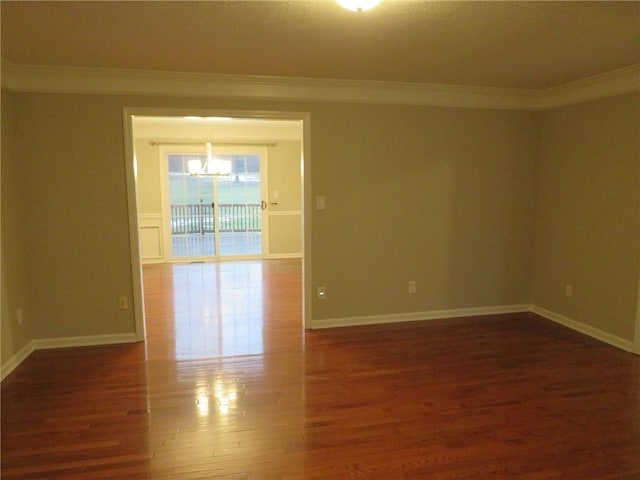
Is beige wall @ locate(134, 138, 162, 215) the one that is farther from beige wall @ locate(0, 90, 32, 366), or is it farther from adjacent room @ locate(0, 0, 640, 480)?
beige wall @ locate(0, 90, 32, 366)

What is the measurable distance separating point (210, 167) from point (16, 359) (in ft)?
14.5

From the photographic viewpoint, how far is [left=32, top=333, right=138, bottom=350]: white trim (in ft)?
11.8

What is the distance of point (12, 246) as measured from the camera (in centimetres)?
324

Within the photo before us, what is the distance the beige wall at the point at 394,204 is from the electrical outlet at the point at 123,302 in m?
0.04

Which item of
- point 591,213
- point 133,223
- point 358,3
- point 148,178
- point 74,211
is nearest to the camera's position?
point 358,3

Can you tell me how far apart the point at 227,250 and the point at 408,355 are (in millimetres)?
5309

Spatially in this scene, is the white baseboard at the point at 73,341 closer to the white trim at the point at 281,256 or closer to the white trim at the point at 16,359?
the white trim at the point at 16,359

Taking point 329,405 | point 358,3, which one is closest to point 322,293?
point 329,405

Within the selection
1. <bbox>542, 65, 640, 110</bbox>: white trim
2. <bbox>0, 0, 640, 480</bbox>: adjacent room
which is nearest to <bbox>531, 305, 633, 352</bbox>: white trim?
<bbox>0, 0, 640, 480</bbox>: adjacent room

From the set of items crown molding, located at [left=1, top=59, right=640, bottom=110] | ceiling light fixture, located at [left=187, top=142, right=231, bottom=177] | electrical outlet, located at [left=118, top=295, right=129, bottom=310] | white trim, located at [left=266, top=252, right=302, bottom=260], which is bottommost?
white trim, located at [left=266, top=252, right=302, bottom=260]

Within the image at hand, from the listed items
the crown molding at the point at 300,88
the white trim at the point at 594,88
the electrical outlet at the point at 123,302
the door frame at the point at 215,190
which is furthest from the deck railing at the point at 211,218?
the white trim at the point at 594,88

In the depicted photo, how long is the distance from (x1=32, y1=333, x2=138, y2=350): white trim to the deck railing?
14.3ft

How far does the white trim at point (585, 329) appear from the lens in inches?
142

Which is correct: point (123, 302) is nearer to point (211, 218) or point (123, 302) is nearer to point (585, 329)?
point (585, 329)
